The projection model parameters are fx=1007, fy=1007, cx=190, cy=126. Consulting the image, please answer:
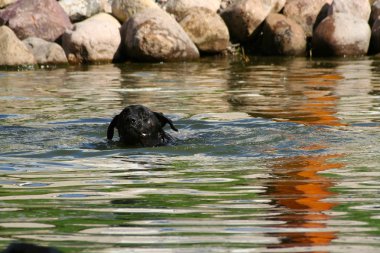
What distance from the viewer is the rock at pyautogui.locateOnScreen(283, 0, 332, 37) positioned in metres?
26.5

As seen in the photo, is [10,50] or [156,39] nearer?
[10,50]

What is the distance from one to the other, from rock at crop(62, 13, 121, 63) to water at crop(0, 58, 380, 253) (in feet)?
15.5

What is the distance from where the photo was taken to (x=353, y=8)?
26.4 m

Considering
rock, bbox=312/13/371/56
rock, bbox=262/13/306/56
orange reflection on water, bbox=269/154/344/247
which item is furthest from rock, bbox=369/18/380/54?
orange reflection on water, bbox=269/154/344/247

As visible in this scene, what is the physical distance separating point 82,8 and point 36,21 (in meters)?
1.59

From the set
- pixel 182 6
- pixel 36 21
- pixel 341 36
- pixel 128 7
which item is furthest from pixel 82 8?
pixel 341 36

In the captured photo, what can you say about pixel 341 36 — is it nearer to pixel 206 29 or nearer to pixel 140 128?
pixel 206 29

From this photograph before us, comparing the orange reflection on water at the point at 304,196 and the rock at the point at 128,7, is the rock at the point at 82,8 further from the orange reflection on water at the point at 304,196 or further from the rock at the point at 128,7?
the orange reflection on water at the point at 304,196

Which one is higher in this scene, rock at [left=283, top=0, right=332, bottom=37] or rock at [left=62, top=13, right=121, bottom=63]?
rock at [left=283, top=0, right=332, bottom=37]

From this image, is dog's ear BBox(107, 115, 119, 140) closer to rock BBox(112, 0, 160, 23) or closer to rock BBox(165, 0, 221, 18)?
rock BBox(112, 0, 160, 23)

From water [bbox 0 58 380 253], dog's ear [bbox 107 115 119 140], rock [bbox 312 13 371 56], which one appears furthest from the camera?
rock [bbox 312 13 371 56]

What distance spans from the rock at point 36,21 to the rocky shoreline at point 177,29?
2 centimetres

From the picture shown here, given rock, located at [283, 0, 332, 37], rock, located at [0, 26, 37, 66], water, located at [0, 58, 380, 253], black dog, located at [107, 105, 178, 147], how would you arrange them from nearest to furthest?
water, located at [0, 58, 380, 253] < black dog, located at [107, 105, 178, 147] < rock, located at [0, 26, 37, 66] < rock, located at [283, 0, 332, 37]

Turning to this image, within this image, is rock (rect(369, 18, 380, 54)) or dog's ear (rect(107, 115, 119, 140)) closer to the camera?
dog's ear (rect(107, 115, 119, 140))
